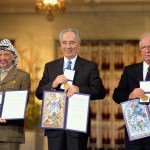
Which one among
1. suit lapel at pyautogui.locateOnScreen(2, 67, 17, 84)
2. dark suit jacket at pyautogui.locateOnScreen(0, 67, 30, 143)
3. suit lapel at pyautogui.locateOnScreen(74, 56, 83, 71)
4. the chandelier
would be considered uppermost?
the chandelier

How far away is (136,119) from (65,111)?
0.67 m

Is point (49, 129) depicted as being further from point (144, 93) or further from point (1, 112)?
point (144, 93)

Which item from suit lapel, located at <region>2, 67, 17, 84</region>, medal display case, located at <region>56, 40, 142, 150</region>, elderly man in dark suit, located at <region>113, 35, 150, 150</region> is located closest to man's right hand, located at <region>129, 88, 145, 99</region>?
elderly man in dark suit, located at <region>113, 35, 150, 150</region>

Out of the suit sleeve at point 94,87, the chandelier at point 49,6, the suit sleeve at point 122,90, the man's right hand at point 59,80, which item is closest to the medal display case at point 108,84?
the chandelier at point 49,6

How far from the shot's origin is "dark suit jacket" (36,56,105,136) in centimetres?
285

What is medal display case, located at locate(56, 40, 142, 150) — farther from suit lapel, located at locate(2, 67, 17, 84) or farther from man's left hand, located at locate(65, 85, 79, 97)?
man's left hand, located at locate(65, 85, 79, 97)

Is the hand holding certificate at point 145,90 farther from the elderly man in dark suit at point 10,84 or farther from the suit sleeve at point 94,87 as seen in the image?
the elderly man in dark suit at point 10,84

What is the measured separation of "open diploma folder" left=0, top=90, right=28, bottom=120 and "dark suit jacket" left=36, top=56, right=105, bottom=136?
0.17 m

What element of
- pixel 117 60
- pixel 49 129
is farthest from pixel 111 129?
pixel 49 129

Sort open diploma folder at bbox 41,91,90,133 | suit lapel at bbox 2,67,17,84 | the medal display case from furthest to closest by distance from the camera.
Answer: the medal display case, suit lapel at bbox 2,67,17,84, open diploma folder at bbox 41,91,90,133

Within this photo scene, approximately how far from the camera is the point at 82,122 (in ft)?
8.94

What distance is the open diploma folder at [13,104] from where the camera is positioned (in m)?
2.92

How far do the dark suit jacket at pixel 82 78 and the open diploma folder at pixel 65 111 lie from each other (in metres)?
0.09

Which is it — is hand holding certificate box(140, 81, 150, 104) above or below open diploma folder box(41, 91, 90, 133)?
above
